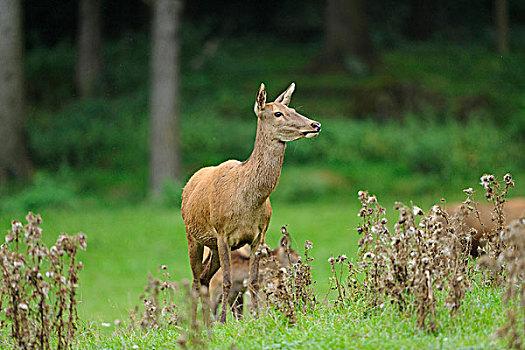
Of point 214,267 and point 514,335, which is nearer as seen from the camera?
point 514,335

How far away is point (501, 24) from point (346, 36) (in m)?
5.96

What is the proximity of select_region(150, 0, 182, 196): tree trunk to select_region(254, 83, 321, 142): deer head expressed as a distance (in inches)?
450

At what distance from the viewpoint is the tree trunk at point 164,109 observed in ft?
54.7

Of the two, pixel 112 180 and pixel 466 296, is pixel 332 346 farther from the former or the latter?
pixel 112 180

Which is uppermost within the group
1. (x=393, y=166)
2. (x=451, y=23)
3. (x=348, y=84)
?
(x=451, y=23)

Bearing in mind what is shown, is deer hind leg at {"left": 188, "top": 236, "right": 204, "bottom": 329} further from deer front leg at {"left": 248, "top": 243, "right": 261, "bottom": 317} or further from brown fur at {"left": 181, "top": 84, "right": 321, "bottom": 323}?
deer front leg at {"left": 248, "top": 243, "right": 261, "bottom": 317}

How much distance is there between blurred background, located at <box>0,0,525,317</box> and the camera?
15305mm


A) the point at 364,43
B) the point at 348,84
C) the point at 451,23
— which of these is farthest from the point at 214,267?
the point at 451,23

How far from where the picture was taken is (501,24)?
2672cm

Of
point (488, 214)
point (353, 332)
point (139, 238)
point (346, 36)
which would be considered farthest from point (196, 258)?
point (346, 36)

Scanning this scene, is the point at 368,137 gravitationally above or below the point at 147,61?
below

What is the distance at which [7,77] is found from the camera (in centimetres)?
1634

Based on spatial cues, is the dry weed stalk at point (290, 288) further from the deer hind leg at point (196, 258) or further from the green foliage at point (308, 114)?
the green foliage at point (308, 114)

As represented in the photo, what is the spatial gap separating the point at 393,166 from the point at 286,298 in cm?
1290
